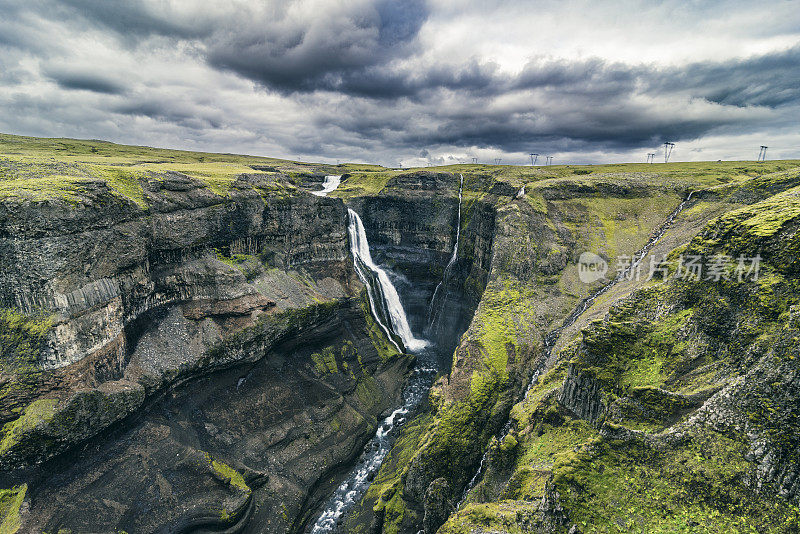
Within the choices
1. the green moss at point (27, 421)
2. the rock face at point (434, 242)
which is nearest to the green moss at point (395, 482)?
the rock face at point (434, 242)

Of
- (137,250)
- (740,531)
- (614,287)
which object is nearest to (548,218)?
(614,287)

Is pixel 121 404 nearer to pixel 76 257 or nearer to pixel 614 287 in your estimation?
pixel 76 257

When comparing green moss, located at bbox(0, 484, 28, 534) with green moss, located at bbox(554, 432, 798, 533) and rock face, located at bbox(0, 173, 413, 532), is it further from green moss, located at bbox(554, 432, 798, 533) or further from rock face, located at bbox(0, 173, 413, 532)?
green moss, located at bbox(554, 432, 798, 533)

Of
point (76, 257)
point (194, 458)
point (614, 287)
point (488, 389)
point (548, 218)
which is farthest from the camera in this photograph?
point (548, 218)

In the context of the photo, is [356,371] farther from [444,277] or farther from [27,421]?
[444,277]

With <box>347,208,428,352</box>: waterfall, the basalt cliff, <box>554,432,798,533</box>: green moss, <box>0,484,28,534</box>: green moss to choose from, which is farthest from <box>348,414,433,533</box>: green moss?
<box>0,484,28,534</box>: green moss

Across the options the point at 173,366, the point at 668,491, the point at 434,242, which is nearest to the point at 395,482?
the point at 668,491

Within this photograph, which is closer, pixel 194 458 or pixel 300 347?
pixel 194 458
